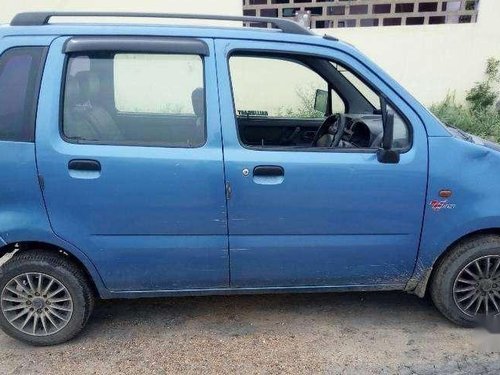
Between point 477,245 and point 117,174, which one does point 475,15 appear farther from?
point 117,174

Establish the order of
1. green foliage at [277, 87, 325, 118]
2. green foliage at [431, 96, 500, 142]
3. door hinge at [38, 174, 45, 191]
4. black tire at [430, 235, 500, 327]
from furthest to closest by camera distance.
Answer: green foliage at [431, 96, 500, 142] → green foliage at [277, 87, 325, 118] → black tire at [430, 235, 500, 327] → door hinge at [38, 174, 45, 191]

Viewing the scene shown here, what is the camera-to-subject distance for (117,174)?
8.45 feet

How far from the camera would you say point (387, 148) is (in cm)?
268

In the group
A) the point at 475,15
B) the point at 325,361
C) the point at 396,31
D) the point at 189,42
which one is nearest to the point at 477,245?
the point at 325,361

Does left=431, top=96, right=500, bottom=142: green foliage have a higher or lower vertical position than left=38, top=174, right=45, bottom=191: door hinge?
lower

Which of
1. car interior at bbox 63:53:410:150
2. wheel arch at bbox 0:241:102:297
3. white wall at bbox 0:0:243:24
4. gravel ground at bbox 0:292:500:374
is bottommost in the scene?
gravel ground at bbox 0:292:500:374

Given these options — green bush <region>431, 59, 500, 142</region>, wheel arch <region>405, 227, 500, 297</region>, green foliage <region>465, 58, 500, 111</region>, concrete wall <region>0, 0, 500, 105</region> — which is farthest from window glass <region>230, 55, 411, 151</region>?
green foliage <region>465, 58, 500, 111</region>

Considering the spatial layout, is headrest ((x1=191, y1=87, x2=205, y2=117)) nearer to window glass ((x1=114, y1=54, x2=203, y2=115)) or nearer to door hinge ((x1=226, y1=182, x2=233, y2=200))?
window glass ((x1=114, y1=54, x2=203, y2=115))

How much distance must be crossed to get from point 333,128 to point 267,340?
1529 millimetres

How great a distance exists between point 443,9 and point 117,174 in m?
6.96

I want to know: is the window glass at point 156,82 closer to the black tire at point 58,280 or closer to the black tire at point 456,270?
the black tire at point 58,280

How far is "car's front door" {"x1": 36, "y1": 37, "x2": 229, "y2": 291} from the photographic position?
8.42 feet

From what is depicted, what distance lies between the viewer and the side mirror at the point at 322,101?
3.83m

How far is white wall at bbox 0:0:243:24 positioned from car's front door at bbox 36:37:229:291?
4.90 meters
